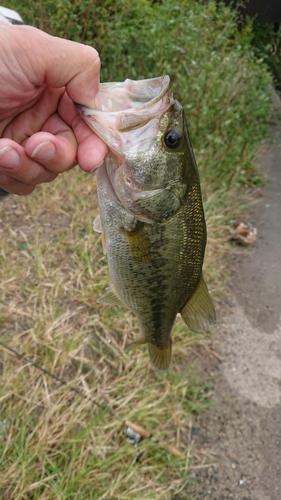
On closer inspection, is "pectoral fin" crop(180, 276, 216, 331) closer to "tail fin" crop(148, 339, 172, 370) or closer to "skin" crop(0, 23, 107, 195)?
"tail fin" crop(148, 339, 172, 370)

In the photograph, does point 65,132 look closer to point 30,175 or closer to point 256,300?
point 30,175

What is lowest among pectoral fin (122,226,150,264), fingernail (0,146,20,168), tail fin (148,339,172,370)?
tail fin (148,339,172,370)

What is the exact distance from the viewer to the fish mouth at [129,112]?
1.32 meters

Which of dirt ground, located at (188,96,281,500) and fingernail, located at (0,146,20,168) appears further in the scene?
dirt ground, located at (188,96,281,500)

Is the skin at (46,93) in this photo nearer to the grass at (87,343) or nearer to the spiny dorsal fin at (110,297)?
the spiny dorsal fin at (110,297)

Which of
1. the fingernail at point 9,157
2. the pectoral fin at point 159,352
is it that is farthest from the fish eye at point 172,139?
the pectoral fin at point 159,352

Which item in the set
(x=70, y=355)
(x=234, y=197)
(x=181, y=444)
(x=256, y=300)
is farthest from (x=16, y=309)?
(x=234, y=197)

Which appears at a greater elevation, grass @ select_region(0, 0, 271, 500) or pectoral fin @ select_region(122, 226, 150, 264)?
pectoral fin @ select_region(122, 226, 150, 264)

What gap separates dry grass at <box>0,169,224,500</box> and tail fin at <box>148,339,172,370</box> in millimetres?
911

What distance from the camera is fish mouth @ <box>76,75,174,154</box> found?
132 centimetres

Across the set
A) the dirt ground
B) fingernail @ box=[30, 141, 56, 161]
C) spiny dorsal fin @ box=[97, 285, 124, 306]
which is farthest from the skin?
the dirt ground

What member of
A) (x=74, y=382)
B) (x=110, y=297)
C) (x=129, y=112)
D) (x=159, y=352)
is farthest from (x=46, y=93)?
(x=74, y=382)

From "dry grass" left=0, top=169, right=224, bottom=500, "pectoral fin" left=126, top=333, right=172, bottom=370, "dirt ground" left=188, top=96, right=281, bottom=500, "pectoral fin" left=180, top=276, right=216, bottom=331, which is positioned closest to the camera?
"pectoral fin" left=180, top=276, right=216, bottom=331

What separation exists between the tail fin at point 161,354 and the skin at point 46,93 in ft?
2.83
